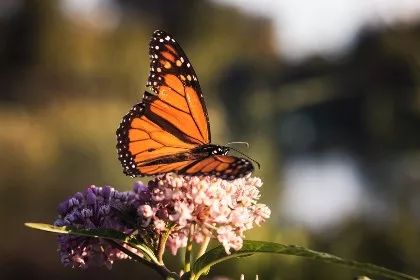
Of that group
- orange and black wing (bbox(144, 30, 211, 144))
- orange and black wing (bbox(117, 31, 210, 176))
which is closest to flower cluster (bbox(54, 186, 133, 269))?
orange and black wing (bbox(117, 31, 210, 176))

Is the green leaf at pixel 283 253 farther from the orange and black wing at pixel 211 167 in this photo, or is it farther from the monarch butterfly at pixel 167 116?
the monarch butterfly at pixel 167 116

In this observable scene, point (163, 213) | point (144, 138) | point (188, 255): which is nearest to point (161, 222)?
point (163, 213)

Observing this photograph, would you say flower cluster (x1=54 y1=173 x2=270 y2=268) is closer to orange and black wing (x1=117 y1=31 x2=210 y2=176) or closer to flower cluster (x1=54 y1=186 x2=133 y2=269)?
flower cluster (x1=54 y1=186 x2=133 y2=269)

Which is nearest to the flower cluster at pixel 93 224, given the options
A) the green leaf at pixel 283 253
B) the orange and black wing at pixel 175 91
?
the green leaf at pixel 283 253

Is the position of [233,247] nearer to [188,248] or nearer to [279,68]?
[188,248]

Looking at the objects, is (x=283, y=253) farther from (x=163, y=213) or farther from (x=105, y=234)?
(x=105, y=234)

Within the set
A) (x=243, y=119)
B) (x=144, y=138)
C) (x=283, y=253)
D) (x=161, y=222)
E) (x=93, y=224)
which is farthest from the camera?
(x=243, y=119)

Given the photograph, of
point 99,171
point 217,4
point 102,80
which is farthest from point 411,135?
point 217,4
